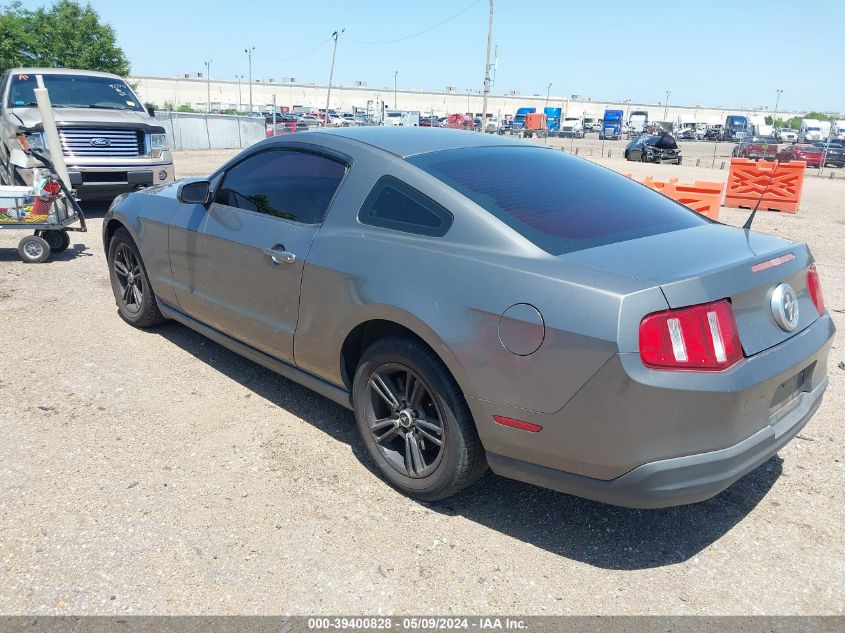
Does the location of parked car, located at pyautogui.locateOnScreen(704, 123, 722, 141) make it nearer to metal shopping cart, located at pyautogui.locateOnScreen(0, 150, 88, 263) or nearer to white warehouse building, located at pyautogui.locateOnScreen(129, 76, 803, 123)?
white warehouse building, located at pyautogui.locateOnScreen(129, 76, 803, 123)

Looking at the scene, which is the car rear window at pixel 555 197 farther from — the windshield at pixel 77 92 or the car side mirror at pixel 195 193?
the windshield at pixel 77 92

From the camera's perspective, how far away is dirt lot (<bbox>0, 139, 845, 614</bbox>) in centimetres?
251

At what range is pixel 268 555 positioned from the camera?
2723 mm

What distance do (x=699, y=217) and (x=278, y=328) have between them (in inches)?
92.3

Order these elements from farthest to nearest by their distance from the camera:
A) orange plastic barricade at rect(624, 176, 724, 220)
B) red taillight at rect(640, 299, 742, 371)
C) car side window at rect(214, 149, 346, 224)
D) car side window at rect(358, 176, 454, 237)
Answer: orange plastic barricade at rect(624, 176, 724, 220) < car side window at rect(214, 149, 346, 224) < car side window at rect(358, 176, 454, 237) < red taillight at rect(640, 299, 742, 371)

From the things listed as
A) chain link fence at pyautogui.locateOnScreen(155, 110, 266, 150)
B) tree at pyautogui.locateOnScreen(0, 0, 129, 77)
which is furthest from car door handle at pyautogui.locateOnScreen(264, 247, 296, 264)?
tree at pyautogui.locateOnScreen(0, 0, 129, 77)

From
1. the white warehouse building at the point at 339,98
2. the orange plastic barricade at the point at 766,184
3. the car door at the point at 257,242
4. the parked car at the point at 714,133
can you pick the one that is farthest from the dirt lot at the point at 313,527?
the white warehouse building at the point at 339,98

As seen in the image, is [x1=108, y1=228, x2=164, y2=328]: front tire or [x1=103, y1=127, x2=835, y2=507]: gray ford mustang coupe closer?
[x1=103, y1=127, x2=835, y2=507]: gray ford mustang coupe

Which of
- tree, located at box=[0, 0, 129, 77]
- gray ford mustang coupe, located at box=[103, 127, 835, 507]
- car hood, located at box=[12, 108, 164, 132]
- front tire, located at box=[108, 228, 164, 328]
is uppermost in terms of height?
tree, located at box=[0, 0, 129, 77]

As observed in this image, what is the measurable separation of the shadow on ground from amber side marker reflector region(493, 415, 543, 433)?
62 centimetres

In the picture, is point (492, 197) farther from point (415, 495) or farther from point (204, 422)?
point (204, 422)

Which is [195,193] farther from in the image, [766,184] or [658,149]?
[658,149]

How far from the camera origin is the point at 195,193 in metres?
4.20

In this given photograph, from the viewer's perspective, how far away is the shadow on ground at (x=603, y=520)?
282 centimetres
